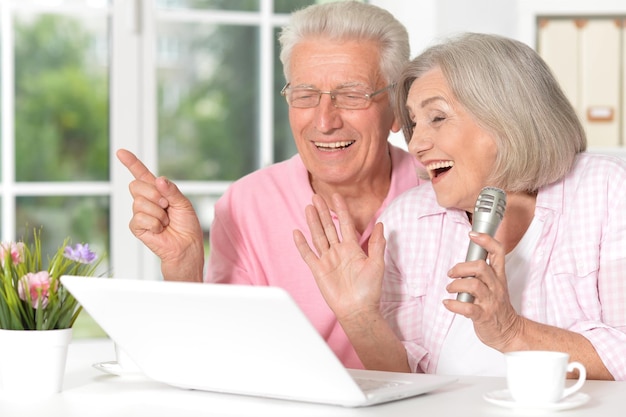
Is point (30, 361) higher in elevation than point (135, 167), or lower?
lower

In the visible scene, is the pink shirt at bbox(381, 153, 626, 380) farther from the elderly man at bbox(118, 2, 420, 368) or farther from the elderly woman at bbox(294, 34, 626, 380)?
the elderly man at bbox(118, 2, 420, 368)

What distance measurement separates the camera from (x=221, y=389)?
5.04 ft

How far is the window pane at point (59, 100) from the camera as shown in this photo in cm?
518

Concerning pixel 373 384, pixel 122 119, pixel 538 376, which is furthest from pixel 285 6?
pixel 538 376

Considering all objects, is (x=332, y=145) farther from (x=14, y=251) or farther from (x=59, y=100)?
(x=59, y=100)

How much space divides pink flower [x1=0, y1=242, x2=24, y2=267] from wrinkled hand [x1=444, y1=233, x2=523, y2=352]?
692 mm

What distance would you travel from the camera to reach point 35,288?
1.57m

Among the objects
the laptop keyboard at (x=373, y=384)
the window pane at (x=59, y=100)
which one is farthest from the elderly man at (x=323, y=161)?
the window pane at (x=59, y=100)

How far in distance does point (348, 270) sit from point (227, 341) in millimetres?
589

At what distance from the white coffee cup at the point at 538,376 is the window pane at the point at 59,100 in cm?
401

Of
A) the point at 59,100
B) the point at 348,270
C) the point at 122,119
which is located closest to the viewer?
the point at 348,270

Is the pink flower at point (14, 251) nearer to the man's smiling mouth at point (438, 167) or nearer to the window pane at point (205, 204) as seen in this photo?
the man's smiling mouth at point (438, 167)

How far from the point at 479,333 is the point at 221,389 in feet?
1.67

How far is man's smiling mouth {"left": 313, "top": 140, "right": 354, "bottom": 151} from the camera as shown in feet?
7.70
